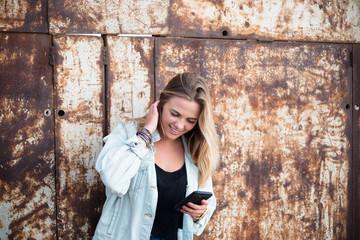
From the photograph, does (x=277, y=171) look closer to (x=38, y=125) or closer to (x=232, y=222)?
(x=232, y=222)

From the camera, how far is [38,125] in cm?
213

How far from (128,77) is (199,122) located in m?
0.71

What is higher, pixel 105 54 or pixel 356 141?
pixel 105 54

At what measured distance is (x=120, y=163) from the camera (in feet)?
5.33

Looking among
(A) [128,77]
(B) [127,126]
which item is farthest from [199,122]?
(A) [128,77]

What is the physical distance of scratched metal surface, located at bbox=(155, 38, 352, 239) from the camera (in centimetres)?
244

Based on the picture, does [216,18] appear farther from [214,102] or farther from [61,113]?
[61,113]

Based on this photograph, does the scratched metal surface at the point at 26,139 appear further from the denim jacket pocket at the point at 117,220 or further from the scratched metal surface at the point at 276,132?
the scratched metal surface at the point at 276,132

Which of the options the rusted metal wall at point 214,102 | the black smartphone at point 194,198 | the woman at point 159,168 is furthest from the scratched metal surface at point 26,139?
the black smartphone at point 194,198

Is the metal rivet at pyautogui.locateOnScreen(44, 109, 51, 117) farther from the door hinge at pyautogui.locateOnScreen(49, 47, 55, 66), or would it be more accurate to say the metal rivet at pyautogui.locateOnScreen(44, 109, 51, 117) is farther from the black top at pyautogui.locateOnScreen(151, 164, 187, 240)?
the black top at pyautogui.locateOnScreen(151, 164, 187, 240)

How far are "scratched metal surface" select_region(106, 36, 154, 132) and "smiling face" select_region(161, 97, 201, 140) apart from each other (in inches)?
20.1

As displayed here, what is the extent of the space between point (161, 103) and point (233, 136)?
2.77ft

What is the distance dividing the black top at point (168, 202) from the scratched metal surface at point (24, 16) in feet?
4.14

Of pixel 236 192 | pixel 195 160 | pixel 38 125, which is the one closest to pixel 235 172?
pixel 236 192
